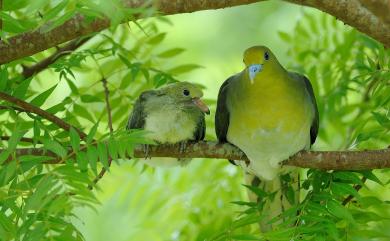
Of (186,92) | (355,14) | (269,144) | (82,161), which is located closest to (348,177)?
(269,144)

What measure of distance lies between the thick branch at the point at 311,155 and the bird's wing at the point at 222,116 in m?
0.16

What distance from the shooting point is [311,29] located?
14.8 ft

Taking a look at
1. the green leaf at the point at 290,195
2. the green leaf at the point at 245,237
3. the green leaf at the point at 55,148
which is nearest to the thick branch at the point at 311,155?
the green leaf at the point at 290,195

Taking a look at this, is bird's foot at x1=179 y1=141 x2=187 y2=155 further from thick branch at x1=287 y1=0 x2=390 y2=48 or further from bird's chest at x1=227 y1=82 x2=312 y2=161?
thick branch at x1=287 y1=0 x2=390 y2=48

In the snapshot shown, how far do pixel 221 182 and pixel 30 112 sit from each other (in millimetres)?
1555

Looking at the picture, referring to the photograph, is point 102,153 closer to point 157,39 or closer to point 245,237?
point 245,237

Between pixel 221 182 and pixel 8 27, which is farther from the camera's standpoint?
pixel 221 182

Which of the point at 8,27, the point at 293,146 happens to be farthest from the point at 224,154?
the point at 8,27

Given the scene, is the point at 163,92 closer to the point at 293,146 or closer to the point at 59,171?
the point at 293,146

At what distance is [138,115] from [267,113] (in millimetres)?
661

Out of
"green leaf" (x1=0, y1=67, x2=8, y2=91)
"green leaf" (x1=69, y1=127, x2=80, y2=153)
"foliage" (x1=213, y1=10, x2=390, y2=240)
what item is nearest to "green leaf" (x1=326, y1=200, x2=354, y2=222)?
"foliage" (x1=213, y1=10, x2=390, y2=240)

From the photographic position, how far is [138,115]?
3.70m

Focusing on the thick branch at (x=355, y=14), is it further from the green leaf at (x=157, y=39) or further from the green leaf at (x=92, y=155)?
the green leaf at (x=157, y=39)

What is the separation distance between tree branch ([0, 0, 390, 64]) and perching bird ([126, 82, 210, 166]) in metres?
0.90
